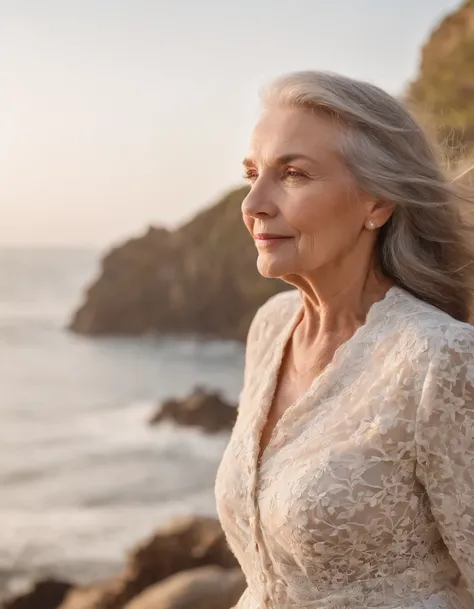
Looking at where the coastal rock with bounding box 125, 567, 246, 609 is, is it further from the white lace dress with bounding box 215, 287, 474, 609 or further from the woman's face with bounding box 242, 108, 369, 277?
Result: the woman's face with bounding box 242, 108, 369, 277

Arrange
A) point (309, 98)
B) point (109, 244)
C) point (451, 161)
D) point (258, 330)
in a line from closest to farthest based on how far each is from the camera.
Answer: point (309, 98), point (451, 161), point (258, 330), point (109, 244)

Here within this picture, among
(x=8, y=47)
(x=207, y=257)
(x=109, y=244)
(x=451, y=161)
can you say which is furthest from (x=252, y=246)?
(x=451, y=161)

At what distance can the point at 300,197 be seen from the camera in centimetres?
136

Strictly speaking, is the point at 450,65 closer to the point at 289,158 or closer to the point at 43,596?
the point at 289,158

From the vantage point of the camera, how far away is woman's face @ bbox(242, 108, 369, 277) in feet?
4.45

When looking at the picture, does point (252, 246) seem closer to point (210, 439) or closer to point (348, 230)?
point (210, 439)

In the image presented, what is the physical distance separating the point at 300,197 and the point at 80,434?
2002 mm

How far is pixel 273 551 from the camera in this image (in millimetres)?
1350

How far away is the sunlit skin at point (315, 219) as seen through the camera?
53.5 inches

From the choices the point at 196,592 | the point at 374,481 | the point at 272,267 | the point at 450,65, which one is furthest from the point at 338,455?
the point at 450,65

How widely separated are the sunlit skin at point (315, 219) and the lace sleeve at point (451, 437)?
26 cm

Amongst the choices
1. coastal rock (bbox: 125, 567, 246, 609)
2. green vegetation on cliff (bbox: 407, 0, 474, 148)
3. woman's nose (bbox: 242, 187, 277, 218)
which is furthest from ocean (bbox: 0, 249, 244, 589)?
woman's nose (bbox: 242, 187, 277, 218)

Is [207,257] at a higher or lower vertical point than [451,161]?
lower

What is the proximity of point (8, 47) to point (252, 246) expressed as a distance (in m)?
1.19
